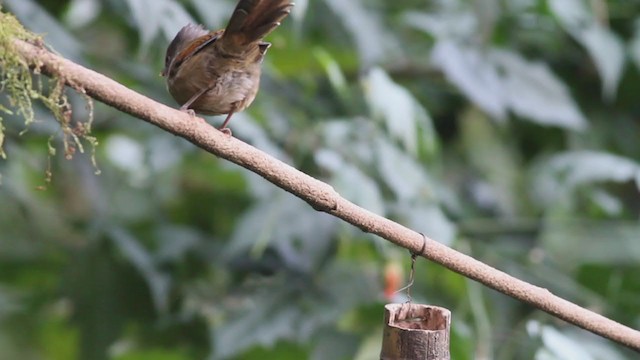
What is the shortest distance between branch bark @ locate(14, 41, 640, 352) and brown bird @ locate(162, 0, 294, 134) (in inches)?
5.8

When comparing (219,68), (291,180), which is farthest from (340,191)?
(291,180)

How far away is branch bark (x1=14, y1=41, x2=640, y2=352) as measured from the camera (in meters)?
0.92

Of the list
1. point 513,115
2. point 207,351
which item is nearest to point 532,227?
point 513,115

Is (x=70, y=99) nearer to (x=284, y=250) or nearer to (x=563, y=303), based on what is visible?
(x=284, y=250)

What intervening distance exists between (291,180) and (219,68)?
11.0 inches

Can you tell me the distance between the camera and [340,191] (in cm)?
182

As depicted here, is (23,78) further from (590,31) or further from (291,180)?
(590,31)

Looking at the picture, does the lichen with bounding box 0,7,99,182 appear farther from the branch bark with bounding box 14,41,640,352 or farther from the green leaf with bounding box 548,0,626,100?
the green leaf with bounding box 548,0,626,100

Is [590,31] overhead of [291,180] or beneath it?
overhead

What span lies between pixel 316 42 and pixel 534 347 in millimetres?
1313

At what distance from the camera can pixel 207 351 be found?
222 centimetres

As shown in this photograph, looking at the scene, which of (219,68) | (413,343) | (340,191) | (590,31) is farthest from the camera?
(590,31)

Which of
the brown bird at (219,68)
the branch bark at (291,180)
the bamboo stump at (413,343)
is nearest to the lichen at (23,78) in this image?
the branch bark at (291,180)

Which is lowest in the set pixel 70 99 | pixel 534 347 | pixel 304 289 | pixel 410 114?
pixel 534 347
